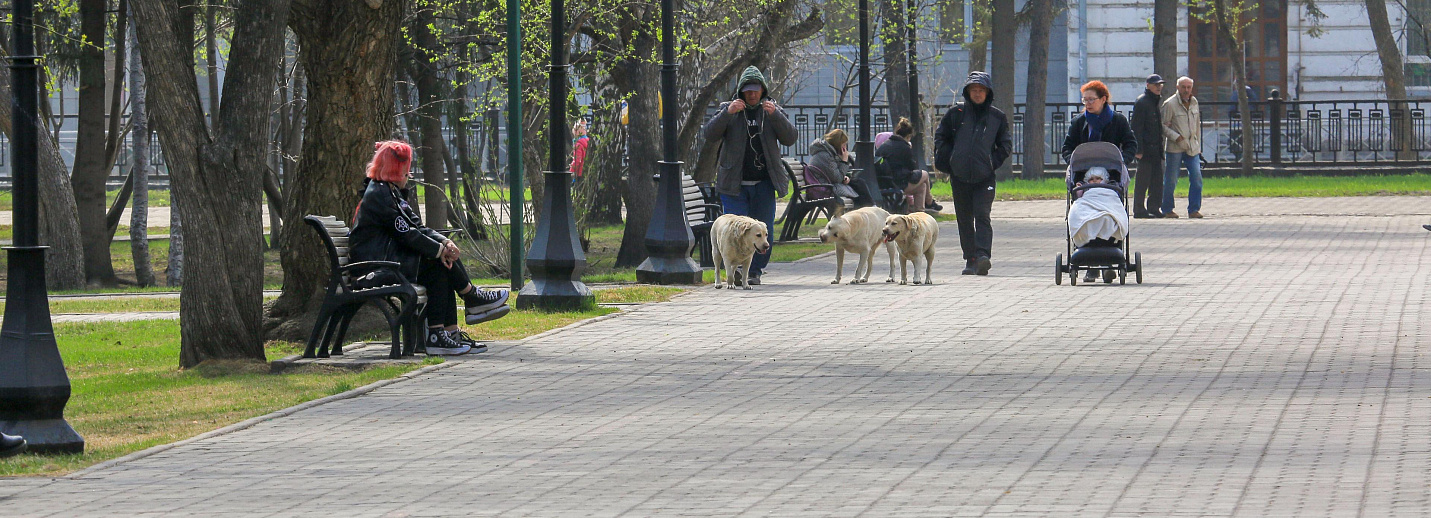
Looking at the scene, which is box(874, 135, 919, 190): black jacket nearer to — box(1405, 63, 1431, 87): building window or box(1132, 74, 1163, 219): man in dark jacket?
box(1132, 74, 1163, 219): man in dark jacket

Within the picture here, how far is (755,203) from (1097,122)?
9.27ft

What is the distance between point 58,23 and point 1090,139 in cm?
1228

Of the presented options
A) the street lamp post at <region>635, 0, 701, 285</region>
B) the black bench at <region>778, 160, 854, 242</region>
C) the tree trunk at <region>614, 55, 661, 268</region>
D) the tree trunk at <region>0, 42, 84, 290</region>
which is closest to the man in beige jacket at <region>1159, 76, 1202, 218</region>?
the black bench at <region>778, 160, 854, 242</region>

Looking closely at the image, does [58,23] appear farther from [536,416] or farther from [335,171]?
[536,416]

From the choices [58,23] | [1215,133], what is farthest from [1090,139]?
[1215,133]

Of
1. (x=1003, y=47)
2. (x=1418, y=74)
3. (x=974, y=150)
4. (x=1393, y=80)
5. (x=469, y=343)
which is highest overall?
(x=1003, y=47)

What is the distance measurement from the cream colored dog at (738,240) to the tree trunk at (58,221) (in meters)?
7.51

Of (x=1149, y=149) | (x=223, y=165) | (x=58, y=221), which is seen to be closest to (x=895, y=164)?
(x=1149, y=149)

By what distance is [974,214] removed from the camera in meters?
15.4

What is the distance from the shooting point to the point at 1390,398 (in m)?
8.24

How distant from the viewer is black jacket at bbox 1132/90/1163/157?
2198cm

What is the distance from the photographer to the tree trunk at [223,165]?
1002 cm

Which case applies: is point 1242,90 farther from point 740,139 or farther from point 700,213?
point 740,139

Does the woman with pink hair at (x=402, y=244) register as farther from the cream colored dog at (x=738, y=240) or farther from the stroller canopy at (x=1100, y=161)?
the stroller canopy at (x=1100, y=161)
